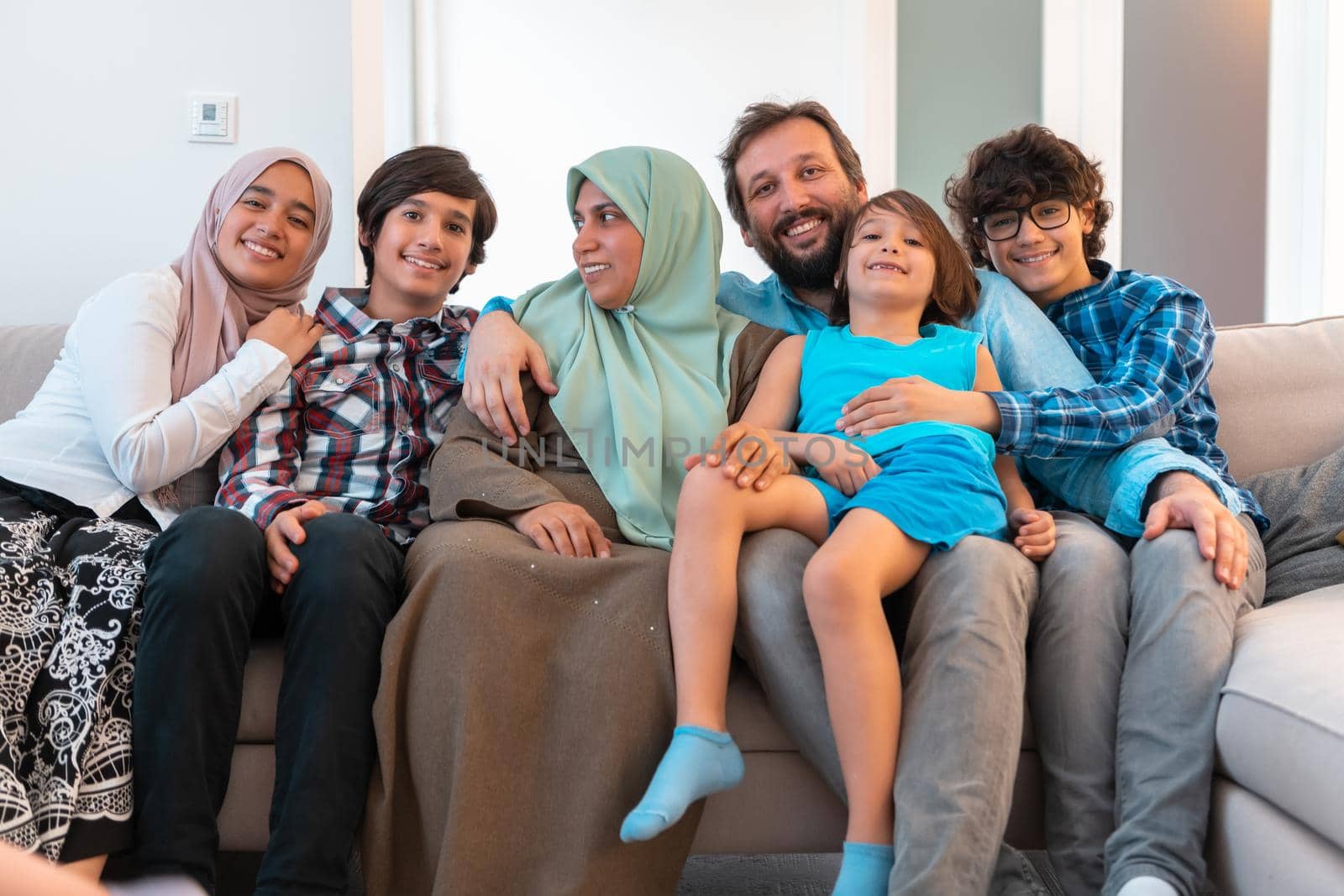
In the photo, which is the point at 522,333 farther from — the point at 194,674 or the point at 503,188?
the point at 503,188

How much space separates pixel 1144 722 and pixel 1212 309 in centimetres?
251

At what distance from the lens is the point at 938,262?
5.74 ft

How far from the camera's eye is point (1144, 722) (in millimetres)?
1272

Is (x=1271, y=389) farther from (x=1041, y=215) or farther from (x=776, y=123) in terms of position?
(x=776, y=123)

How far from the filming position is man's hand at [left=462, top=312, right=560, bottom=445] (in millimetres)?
1665

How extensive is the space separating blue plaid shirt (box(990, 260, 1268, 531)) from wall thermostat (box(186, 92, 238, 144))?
195cm

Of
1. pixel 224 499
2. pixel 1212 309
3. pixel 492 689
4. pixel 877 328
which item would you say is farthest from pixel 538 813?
pixel 1212 309

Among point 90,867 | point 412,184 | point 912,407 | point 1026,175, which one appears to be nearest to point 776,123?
point 1026,175

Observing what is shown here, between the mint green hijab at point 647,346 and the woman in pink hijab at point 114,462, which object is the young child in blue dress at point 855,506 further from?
the woman in pink hijab at point 114,462

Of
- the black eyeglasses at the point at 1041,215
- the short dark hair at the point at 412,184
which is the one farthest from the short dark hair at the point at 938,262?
the short dark hair at the point at 412,184

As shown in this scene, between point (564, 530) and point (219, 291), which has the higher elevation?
point (219, 291)

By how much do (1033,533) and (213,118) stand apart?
7.07 feet

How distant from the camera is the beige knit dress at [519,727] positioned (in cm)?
127

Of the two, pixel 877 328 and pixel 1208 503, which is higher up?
pixel 877 328
